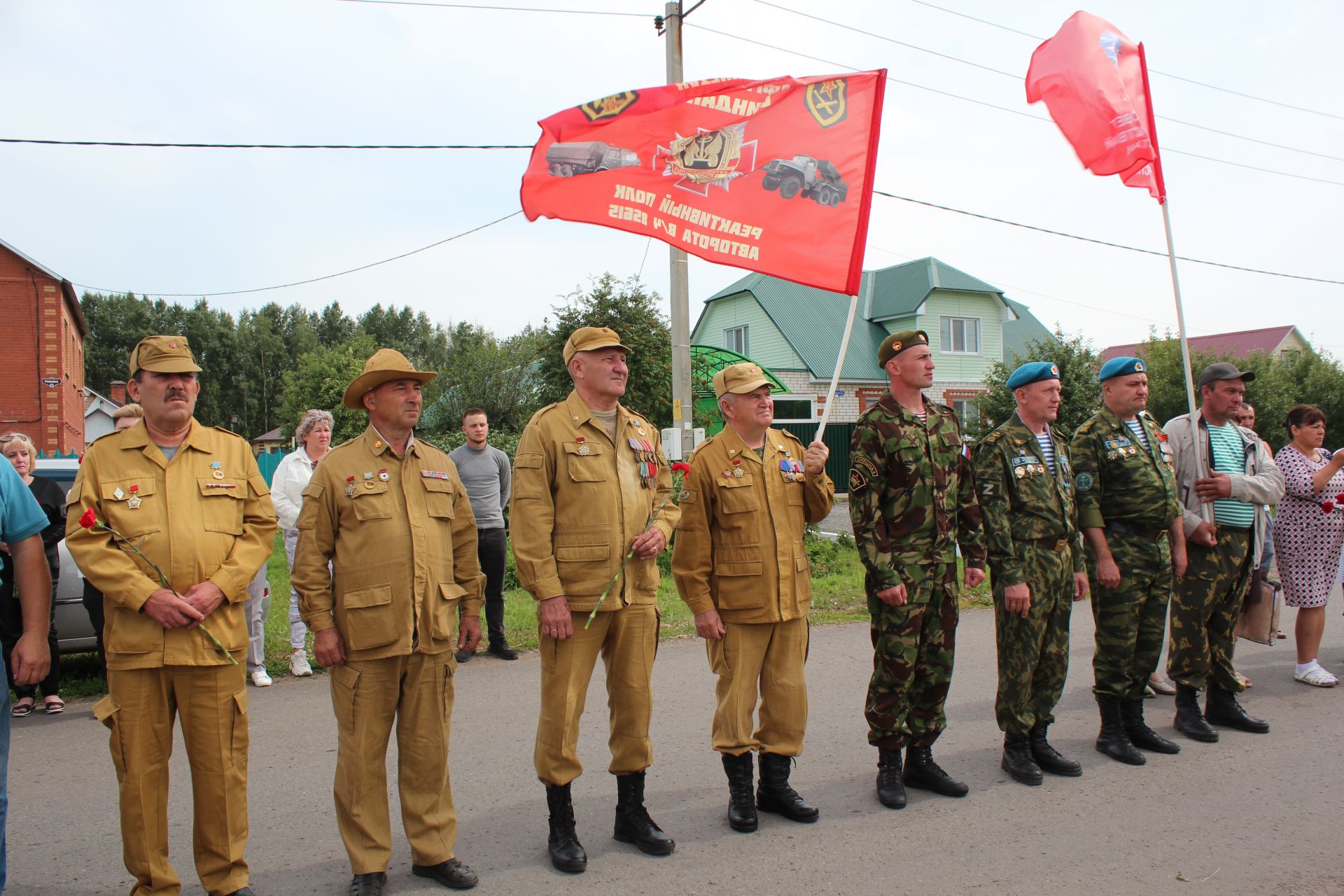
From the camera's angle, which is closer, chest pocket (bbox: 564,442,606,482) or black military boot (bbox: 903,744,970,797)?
chest pocket (bbox: 564,442,606,482)

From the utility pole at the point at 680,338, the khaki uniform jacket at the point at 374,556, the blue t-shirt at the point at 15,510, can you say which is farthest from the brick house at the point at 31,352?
the khaki uniform jacket at the point at 374,556

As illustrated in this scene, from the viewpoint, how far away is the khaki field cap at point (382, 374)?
3.76 m

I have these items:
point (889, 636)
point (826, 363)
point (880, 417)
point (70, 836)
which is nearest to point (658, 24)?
point (880, 417)

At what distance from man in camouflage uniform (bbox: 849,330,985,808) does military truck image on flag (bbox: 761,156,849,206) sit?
81cm

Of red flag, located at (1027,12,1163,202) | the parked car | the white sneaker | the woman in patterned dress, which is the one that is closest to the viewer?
Result: red flag, located at (1027,12,1163,202)

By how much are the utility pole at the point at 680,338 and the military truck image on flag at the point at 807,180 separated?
662cm

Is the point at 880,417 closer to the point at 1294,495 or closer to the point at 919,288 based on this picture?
the point at 1294,495

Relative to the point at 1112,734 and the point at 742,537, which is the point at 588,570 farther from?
the point at 1112,734

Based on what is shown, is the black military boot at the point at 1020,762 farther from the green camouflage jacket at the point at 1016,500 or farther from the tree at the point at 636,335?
the tree at the point at 636,335

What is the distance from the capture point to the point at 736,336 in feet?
112

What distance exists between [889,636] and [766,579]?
0.72m

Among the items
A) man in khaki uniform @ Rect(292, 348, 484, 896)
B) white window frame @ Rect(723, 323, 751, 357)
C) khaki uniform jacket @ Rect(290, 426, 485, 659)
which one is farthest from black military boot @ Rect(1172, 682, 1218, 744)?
white window frame @ Rect(723, 323, 751, 357)

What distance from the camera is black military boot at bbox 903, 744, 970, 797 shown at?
446 cm

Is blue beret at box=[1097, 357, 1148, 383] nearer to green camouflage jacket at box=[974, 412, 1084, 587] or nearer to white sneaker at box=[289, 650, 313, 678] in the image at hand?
green camouflage jacket at box=[974, 412, 1084, 587]
